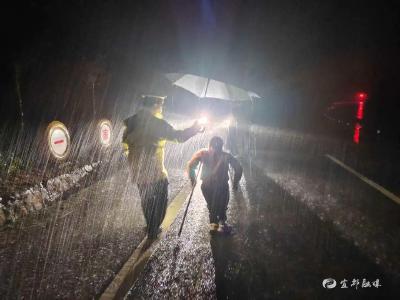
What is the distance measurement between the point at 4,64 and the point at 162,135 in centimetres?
403

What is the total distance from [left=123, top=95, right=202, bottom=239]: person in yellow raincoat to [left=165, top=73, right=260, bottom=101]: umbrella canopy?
4.98 ft

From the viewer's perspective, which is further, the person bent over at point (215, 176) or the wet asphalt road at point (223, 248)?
the person bent over at point (215, 176)

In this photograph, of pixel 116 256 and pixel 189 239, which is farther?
pixel 189 239

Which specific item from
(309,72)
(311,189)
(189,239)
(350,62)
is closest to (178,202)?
(189,239)

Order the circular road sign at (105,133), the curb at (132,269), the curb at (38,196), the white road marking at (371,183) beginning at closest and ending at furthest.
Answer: the curb at (132,269)
the curb at (38,196)
the white road marking at (371,183)
the circular road sign at (105,133)

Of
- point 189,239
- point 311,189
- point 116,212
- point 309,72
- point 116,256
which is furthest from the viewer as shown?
point 309,72

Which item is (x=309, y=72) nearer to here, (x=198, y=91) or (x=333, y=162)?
(x=333, y=162)

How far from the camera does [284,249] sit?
507cm

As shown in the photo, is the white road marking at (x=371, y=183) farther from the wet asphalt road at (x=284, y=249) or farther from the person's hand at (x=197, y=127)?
the person's hand at (x=197, y=127)

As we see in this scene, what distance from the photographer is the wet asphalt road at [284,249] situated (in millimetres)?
3990

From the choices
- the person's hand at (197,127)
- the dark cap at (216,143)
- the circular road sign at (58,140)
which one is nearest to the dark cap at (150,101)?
the person's hand at (197,127)

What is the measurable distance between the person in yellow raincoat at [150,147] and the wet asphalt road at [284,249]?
2.11ft

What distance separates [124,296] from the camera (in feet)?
12.3

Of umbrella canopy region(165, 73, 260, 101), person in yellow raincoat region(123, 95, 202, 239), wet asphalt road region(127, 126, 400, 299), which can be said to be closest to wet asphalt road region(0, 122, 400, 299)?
wet asphalt road region(127, 126, 400, 299)
